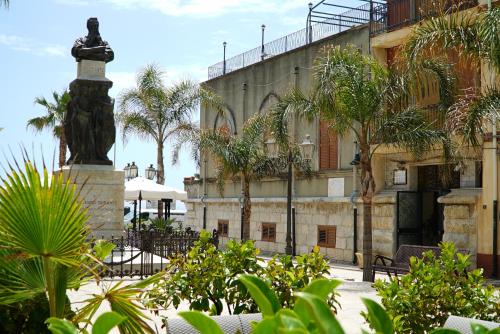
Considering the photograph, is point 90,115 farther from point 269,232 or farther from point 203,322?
point 203,322

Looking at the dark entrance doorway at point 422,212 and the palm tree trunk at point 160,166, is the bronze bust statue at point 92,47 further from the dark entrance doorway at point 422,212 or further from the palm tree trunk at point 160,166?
the palm tree trunk at point 160,166

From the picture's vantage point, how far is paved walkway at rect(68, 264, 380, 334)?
31.9 feet

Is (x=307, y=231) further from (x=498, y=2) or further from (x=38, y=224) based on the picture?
(x=38, y=224)

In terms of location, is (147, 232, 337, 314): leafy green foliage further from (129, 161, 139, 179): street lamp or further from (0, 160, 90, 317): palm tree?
(129, 161, 139, 179): street lamp

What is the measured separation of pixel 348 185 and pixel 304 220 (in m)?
2.67

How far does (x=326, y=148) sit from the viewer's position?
23.5 meters

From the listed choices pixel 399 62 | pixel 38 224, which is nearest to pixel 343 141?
pixel 399 62

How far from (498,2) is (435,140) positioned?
13.2 feet

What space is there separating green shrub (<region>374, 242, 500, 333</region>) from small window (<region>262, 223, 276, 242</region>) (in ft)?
65.2

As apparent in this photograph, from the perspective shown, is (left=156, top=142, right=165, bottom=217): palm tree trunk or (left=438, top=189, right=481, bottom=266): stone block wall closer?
(left=438, top=189, right=481, bottom=266): stone block wall

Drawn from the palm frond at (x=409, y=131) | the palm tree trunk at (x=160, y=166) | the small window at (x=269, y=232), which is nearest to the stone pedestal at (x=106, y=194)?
the palm frond at (x=409, y=131)

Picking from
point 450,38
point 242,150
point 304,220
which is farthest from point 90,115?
point 304,220

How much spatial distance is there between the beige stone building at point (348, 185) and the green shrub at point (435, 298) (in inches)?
442

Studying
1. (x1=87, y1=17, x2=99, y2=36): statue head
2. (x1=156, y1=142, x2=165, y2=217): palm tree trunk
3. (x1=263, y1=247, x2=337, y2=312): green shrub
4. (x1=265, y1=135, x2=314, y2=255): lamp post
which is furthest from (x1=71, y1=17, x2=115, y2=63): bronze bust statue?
(x1=156, y1=142, x2=165, y2=217): palm tree trunk
